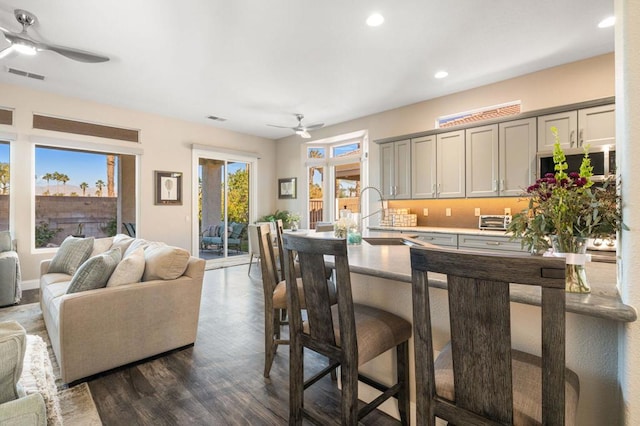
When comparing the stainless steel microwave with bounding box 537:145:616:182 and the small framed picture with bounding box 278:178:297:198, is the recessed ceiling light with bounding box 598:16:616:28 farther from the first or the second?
the small framed picture with bounding box 278:178:297:198

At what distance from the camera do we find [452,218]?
481cm

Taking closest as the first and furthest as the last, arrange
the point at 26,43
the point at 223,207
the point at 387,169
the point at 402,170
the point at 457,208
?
the point at 26,43, the point at 457,208, the point at 402,170, the point at 387,169, the point at 223,207

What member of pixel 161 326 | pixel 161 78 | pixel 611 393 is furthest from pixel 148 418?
pixel 161 78

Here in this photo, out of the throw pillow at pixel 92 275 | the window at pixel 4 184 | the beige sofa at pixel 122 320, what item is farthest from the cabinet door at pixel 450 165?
the window at pixel 4 184

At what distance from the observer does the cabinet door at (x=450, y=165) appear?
4400mm

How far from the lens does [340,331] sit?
139 cm

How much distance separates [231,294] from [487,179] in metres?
3.94

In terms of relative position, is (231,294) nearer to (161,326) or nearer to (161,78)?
(161,326)

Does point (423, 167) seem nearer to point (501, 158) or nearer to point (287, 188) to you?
point (501, 158)

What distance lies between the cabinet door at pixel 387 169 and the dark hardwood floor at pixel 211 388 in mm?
3269

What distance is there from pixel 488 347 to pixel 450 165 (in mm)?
4040

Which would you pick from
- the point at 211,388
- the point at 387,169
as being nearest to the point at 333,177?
the point at 387,169

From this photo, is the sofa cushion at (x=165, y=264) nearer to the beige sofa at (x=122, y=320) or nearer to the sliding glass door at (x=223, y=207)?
the beige sofa at (x=122, y=320)

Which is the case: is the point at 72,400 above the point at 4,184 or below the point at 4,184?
below
